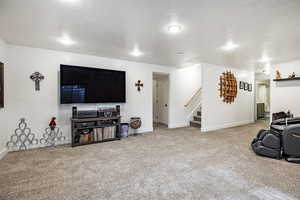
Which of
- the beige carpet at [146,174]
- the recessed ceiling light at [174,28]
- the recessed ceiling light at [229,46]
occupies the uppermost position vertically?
the recessed ceiling light at [229,46]

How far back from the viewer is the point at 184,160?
2.61 meters

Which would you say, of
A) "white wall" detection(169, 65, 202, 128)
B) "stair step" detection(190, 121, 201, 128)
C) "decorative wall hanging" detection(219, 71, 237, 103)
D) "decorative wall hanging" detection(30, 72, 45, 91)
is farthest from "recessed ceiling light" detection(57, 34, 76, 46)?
"decorative wall hanging" detection(219, 71, 237, 103)

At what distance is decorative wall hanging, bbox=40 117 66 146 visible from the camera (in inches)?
132

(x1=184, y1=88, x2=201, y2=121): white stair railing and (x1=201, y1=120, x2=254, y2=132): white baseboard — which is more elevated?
(x1=184, y1=88, x2=201, y2=121): white stair railing

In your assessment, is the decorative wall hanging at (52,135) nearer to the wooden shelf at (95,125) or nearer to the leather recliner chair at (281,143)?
the wooden shelf at (95,125)

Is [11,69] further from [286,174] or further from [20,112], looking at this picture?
[286,174]

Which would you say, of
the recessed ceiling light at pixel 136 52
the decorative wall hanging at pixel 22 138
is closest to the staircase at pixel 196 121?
the recessed ceiling light at pixel 136 52

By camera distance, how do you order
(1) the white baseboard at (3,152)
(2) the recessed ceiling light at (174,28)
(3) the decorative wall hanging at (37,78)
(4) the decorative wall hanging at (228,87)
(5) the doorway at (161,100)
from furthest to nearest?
(5) the doorway at (161,100) < (4) the decorative wall hanging at (228,87) < (3) the decorative wall hanging at (37,78) < (1) the white baseboard at (3,152) < (2) the recessed ceiling light at (174,28)

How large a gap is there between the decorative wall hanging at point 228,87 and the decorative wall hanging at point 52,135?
5.38 m

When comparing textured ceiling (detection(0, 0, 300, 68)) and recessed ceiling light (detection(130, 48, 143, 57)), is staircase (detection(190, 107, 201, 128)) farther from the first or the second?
recessed ceiling light (detection(130, 48, 143, 57))

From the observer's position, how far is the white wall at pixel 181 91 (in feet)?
17.7

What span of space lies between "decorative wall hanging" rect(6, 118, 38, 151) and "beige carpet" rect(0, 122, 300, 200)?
11.6 inches

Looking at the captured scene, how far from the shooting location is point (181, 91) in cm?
563

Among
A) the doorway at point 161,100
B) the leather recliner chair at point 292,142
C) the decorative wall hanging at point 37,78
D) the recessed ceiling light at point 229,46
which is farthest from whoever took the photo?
the doorway at point 161,100
